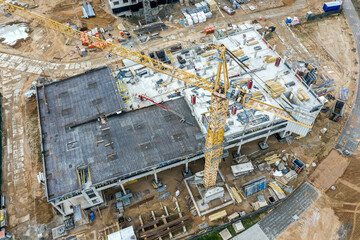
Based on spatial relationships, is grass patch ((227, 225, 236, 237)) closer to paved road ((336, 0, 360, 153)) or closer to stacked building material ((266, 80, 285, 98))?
stacked building material ((266, 80, 285, 98))

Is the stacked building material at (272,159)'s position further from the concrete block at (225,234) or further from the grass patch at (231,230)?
the concrete block at (225,234)

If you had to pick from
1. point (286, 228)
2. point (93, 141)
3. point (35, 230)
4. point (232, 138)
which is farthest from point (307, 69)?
point (35, 230)

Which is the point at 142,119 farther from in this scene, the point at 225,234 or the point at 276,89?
the point at 276,89

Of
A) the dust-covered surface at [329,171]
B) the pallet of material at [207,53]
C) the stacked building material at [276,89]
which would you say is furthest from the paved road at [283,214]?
the pallet of material at [207,53]

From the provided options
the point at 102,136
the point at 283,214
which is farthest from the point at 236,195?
the point at 102,136

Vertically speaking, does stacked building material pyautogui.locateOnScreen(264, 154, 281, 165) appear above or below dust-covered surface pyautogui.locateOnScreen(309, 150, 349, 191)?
above

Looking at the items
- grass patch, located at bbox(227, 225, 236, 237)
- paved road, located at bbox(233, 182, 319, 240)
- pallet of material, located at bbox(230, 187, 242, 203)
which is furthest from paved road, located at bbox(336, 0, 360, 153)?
grass patch, located at bbox(227, 225, 236, 237)
